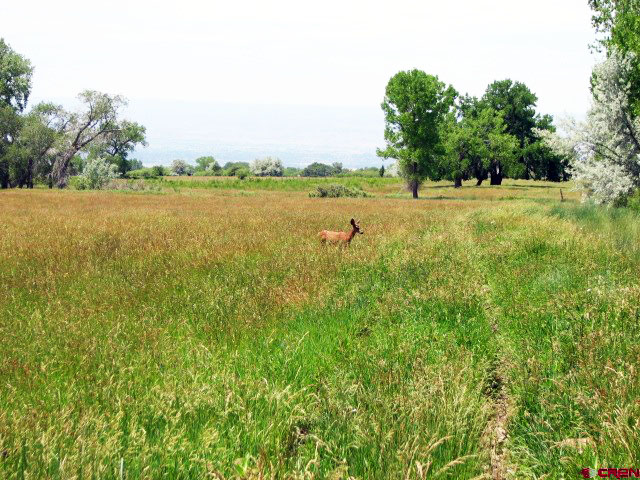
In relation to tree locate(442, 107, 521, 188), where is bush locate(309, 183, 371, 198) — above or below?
below

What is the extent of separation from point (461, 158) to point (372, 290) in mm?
70127

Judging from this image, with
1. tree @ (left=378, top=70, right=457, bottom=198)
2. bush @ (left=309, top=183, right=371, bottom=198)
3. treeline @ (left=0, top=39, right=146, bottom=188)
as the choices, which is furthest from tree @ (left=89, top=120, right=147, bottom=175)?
tree @ (left=378, top=70, right=457, bottom=198)

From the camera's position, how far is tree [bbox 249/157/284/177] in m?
114

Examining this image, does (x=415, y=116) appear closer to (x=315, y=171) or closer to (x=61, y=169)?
(x=61, y=169)

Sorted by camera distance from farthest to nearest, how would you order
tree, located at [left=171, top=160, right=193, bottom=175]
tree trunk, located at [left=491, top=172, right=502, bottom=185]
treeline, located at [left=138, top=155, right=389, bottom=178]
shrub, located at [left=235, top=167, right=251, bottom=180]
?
tree, located at [left=171, top=160, right=193, bottom=175], treeline, located at [left=138, top=155, right=389, bottom=178], tree trunk, located at [left=491, top=172, right=502, bottom=185], shrub, located at [left=235, top=167, right=251, bottom=180]

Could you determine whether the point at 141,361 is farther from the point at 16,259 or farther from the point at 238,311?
the point at 16,259

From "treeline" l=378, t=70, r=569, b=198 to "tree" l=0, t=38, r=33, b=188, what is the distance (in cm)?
4084

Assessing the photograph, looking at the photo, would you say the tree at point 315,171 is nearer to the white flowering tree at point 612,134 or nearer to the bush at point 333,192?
the bush at point 333,192

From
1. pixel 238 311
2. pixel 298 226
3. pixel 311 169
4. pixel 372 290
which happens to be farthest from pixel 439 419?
pixel 311 169

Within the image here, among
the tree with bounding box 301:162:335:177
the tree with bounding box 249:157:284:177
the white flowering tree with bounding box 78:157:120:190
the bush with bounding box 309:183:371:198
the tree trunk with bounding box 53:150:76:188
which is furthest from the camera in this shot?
the tree with bounding box 301:162:335:177

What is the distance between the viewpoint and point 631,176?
69.5 feet

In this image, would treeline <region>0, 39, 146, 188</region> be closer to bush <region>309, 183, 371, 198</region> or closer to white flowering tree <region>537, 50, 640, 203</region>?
bush <region>309, 183, 371, 198</region>

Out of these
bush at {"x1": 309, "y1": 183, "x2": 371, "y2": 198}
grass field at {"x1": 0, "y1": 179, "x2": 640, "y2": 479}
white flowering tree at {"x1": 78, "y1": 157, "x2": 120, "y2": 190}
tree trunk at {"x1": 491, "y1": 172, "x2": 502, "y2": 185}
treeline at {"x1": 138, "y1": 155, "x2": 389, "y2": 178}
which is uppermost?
treeline at {"x1": 138, "y1": 155, "x2": 389, "y2": 178}

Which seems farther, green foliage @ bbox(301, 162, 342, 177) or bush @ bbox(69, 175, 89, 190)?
green foliage @ bbox(301, 162, 342, 177)
